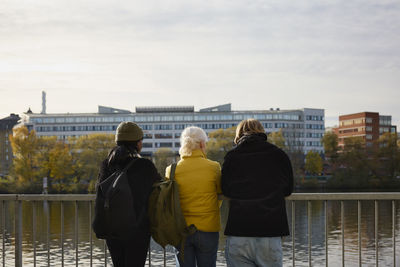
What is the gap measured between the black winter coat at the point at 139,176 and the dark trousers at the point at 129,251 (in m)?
0.13

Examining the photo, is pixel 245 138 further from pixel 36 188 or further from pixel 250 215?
pixel 36 188

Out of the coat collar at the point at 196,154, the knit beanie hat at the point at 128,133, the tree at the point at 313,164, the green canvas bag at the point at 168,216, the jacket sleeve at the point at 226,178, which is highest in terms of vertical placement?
the knit beanie hat at the point at 128,133

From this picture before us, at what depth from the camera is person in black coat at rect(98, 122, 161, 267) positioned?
587 cm

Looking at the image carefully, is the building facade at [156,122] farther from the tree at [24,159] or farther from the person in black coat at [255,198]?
the person in black coat at [255,198]

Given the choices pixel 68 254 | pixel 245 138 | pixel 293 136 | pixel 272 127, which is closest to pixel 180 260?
pixel 245 138

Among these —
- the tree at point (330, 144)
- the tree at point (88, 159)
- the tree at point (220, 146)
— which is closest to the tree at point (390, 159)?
the tree at point (330, 144)

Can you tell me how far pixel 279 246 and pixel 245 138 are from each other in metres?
1.17

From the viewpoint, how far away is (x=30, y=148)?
92125 millimetres

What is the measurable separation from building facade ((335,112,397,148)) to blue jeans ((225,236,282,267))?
6142 inches

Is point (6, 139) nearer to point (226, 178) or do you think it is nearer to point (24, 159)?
point (24, 159)

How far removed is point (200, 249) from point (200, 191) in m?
0.63

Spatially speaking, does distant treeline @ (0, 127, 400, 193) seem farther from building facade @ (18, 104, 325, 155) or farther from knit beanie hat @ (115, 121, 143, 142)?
knit beanie hat @ (115, 121, 143, 142)

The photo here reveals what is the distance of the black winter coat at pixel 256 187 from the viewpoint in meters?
5.65

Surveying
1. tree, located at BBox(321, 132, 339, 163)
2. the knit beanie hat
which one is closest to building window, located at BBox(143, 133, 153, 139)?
tree, located at BBox(321, 132, 339, 163)
